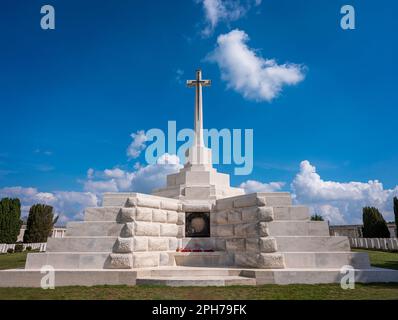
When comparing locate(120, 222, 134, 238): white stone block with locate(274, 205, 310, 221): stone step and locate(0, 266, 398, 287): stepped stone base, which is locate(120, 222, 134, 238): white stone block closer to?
locate(0, 266, 398, 287): stepped stone base

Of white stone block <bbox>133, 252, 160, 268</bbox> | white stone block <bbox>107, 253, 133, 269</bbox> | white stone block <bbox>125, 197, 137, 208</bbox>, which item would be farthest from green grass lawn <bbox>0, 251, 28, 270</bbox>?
white stone block <bbox>133, 252, 160, 268</bbox>

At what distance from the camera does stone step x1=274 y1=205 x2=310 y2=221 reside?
1221 centimetres

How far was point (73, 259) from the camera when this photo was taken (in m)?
11.0

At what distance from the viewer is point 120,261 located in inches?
422

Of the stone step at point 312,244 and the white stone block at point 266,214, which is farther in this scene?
the white stone block at point 266,214

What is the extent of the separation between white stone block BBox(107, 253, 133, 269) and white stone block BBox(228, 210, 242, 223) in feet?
14.5

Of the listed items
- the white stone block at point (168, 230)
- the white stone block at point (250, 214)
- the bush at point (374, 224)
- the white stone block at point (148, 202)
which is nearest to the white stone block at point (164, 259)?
the white stone block at point (168, 230)

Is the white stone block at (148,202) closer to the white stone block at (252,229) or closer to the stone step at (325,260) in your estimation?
the white stone block at (252,229)

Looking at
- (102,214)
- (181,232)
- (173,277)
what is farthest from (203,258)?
(102,214)

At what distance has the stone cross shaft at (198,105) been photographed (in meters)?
17.0

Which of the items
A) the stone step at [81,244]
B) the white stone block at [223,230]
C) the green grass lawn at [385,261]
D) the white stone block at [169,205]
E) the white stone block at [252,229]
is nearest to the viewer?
the stone step at [81,244]

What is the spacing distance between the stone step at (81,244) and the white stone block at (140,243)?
79 centimetres

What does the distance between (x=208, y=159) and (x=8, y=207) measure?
33036 mm
